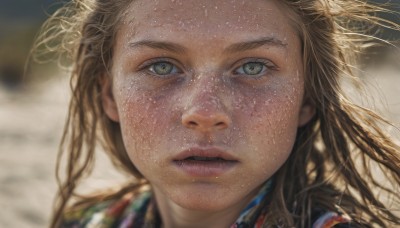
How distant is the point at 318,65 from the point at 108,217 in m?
1.24

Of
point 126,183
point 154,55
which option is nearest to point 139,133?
point 154,55

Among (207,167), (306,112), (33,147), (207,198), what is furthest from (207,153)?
(33,147)

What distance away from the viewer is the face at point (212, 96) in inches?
90.8

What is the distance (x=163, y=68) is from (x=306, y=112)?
0.59 meters

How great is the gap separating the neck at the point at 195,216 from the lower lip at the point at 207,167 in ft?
1.22

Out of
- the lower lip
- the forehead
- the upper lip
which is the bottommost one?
the lower lip

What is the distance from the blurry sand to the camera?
438 cm

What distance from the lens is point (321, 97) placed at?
259 centimetres

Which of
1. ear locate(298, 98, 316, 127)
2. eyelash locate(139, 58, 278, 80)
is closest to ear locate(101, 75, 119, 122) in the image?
eyelash locate(139, 58, 278, 80)

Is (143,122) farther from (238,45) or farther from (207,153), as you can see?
(238,45)

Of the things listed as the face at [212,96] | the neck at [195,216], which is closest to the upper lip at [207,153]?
the face at [212,96]

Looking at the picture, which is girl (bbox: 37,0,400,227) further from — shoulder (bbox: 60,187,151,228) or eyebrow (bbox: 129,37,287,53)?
shoulder (bbox: 60,187,151,228)

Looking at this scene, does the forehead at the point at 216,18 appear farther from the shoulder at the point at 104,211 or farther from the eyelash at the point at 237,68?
the shoulder at the point at 104,211

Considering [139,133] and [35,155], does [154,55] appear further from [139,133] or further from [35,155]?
[35,155]
